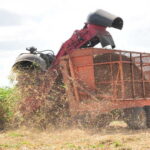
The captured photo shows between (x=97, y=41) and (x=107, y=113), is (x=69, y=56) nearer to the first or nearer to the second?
(x=97, y=41)

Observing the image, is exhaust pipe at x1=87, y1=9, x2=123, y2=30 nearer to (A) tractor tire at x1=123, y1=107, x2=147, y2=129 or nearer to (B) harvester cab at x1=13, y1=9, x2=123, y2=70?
(B) harvester cab at x1=13, y1=9, x2=123, y2=70

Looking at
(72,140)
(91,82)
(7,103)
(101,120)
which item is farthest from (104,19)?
(72,140)

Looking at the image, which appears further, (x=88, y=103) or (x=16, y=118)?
(x=16, y=118)

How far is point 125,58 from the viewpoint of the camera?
9.05 metres

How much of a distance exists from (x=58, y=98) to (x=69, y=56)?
109 centimetres

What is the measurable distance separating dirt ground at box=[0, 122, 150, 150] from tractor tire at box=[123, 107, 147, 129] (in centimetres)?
18

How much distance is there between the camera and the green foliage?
9.55m

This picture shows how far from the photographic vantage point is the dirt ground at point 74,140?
242 inches

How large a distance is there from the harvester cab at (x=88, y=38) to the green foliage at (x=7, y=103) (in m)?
0.75

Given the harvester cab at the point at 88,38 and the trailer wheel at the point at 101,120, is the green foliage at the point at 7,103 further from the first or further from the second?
the trailer wheel at the point at 101,120

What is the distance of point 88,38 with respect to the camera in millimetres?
9633

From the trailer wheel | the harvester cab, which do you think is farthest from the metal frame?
the harvester cab

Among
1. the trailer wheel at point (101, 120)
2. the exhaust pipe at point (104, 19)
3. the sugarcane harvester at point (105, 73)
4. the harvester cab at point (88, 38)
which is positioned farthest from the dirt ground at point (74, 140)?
the exhaust pipe at point (104, 19)

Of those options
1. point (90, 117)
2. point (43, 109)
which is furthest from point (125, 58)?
point (43, 109)
